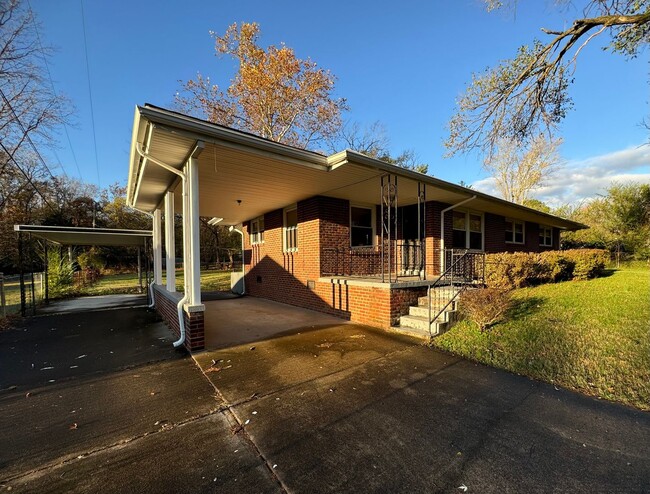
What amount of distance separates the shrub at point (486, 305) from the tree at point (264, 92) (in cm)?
1501

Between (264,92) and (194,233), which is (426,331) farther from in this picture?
(264,92)

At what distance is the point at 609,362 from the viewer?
3.86 m

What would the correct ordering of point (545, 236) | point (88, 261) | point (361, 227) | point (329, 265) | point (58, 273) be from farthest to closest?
point (88, 261) → point (545, 236) → point (58, 273) → point (361, 227) → point (329, 265)

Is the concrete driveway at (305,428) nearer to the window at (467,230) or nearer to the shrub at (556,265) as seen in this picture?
the shrub at (556,265)

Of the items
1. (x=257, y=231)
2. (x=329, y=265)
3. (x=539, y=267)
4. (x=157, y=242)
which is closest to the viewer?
(x=329, y=265)

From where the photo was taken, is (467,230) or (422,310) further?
(467,230)

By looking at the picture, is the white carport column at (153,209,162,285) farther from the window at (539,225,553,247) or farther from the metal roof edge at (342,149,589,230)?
the window at (539,225,553,247)

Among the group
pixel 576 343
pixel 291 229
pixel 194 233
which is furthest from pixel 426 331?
pixel 291 229

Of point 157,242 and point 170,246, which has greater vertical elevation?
point 157,242

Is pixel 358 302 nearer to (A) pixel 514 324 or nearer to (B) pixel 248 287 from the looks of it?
(A) pixel 514 324

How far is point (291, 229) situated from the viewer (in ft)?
31.5

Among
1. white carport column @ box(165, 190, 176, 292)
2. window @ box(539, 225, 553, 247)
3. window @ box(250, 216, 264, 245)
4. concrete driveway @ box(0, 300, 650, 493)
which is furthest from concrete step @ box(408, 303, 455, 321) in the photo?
window @ box(539, 225, 553, 247)

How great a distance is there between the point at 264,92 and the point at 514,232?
46.9 ft

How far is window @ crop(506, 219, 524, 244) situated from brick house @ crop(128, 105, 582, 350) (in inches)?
3.7
